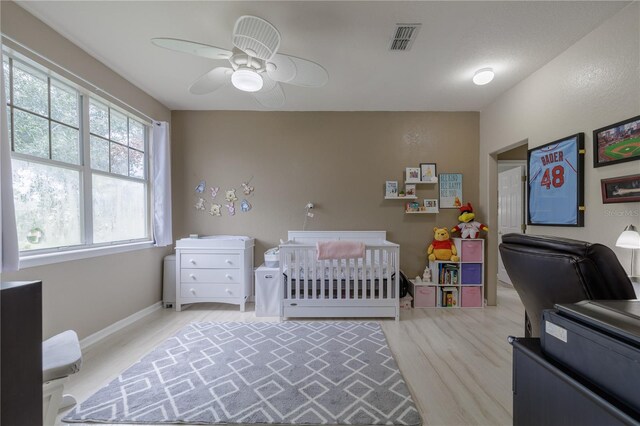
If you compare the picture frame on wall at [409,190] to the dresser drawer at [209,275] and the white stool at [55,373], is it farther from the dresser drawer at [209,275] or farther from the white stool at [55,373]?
the white stool at [55,373]

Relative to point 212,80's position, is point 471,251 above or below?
below

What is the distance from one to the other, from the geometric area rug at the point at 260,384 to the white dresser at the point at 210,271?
627 millimetres

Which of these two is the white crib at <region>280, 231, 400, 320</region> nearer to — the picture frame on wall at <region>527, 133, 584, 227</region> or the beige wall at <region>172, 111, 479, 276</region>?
the beige wall at <region>172, 111, 479, 276</region>

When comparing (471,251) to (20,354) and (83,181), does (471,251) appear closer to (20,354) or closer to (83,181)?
(20,354)

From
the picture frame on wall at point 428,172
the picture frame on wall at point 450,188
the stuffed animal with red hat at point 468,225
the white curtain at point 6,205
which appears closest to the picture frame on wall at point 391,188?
the picture frame on wall at point 428,172

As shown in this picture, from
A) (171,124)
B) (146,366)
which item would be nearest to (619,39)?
(146,366)

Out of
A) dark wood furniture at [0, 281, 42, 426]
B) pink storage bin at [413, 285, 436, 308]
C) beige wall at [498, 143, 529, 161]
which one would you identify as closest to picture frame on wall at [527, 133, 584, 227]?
pink storage bin at [413, 285, 436, 308]

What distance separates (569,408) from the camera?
24.5 inches

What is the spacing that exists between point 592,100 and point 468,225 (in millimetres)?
1576

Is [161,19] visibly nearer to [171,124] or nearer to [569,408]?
[171,124]

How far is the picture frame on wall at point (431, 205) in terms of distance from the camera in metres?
3.25

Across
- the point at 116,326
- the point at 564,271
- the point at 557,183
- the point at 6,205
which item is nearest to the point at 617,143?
the point at 557,183

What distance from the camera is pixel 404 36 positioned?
187 centimetres

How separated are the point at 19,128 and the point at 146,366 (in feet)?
5.95
